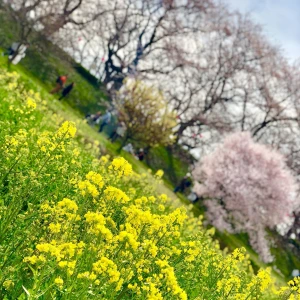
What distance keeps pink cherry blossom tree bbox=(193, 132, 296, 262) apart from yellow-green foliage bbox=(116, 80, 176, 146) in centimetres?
567

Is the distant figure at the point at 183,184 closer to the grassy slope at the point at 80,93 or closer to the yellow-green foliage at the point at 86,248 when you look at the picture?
the grassy slope at the point at 80,93

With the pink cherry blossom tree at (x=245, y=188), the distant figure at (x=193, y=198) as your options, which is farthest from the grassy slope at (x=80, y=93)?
the pink cherry blossom tree at (x=245, y=188)

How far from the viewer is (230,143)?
30.9 metres

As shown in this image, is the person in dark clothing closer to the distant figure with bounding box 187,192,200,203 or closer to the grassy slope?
the grassy slope

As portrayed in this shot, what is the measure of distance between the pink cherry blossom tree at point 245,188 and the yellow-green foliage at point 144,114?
5.67 m

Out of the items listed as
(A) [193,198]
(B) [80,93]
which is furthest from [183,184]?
(B) [80,93]

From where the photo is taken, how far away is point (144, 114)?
23.5 m

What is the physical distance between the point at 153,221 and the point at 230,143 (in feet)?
88.4

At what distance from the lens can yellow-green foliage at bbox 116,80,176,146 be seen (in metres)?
23.3

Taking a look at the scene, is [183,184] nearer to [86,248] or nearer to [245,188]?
[245,188]

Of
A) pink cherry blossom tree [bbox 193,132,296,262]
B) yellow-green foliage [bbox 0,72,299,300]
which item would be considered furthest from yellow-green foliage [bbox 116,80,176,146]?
yellow-green foliage [bbox 0,72,299,300]

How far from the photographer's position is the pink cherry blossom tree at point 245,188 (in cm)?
2730

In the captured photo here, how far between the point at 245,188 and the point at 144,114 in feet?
26.7

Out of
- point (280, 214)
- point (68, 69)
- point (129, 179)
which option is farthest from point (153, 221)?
point (68, 69)
